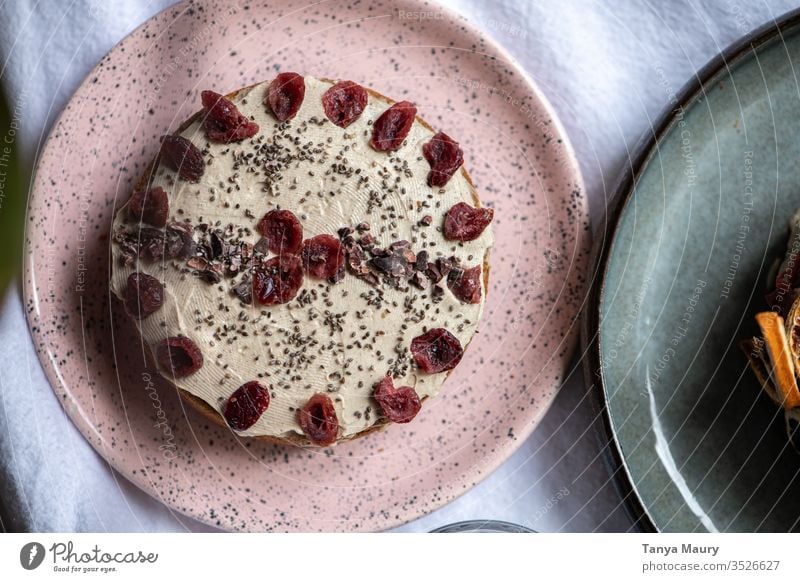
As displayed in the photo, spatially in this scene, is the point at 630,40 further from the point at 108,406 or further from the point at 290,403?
the point at 108,406

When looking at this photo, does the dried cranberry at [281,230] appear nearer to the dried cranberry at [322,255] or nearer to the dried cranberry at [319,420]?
the dried cranberry at [322,255]

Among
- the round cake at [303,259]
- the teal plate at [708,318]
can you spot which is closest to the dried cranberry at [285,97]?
the round cake at [303,259]

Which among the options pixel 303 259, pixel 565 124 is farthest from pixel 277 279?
pixel 565 124

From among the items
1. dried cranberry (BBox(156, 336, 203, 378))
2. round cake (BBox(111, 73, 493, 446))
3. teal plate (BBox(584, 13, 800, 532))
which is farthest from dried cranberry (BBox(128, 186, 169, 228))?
teal plate (BBox(584, 13, 800, 532))

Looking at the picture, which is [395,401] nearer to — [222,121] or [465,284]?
[465,284]

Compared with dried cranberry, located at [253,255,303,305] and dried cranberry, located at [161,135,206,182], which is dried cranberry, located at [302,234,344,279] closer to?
dried cranberry, located at [253,255,303,305]
